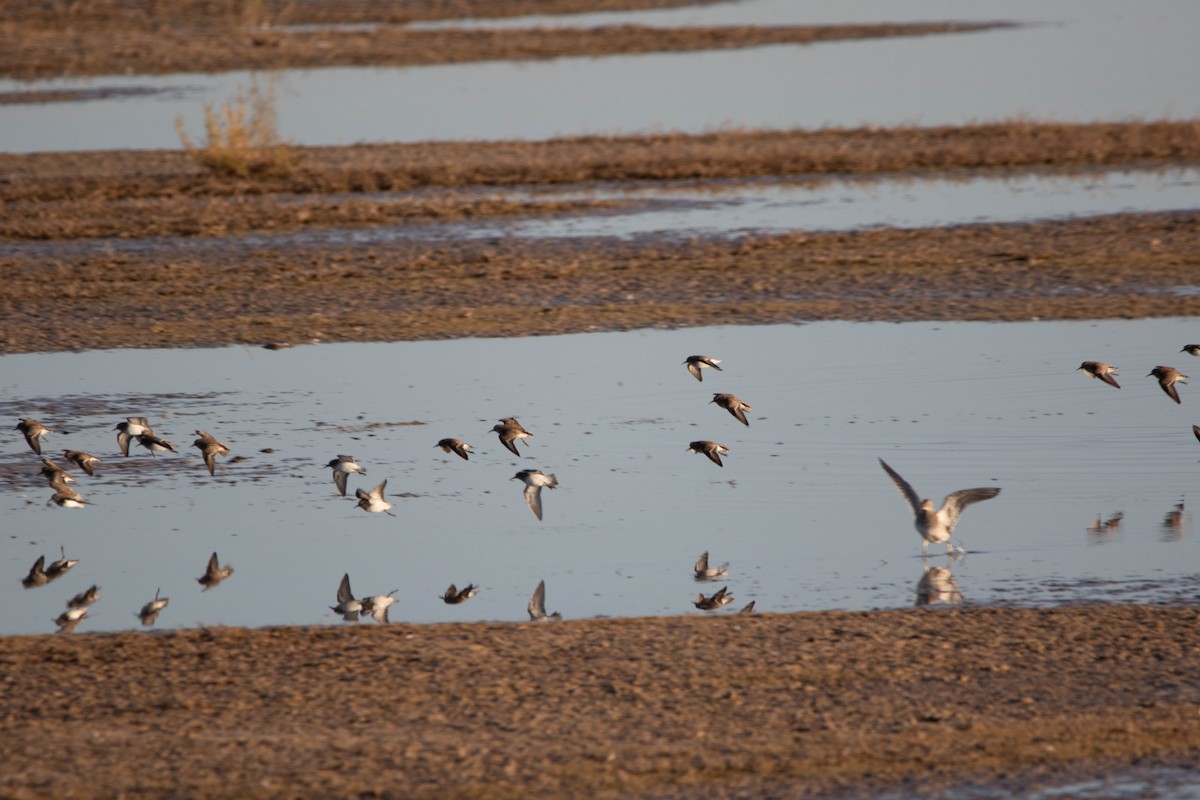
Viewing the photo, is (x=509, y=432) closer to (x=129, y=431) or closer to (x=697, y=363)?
(x=697, y=363)

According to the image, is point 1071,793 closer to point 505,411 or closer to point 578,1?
point 505,411

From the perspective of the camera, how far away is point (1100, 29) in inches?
1559

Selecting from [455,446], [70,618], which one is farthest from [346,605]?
[455,446]

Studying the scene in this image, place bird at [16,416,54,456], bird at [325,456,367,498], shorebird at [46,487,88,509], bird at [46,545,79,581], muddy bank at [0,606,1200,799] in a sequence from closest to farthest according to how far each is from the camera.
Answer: muddy bank at [0,606,1200,799], bird at [46,545,79,581], bird at [325,456,367,498], shorebird at [46,487,88,509], bird at [16,416,54,456]

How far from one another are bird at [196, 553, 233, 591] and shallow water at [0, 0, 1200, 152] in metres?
15.8

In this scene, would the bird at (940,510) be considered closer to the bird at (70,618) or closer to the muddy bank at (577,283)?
the bird at (70,618)

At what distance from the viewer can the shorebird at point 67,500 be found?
33.1 ft

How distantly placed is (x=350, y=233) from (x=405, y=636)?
10.9m

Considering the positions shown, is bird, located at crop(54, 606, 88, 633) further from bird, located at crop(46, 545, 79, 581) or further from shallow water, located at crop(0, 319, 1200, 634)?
bird, located at crop(46, 545, 79, 581)

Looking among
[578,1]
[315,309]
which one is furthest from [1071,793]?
[578,1]

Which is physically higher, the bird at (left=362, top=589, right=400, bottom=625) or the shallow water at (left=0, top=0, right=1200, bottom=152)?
the shallow water at (left=0, top=0, right=1200, bottom=152)

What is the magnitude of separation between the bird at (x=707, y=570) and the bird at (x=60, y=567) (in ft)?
10.4

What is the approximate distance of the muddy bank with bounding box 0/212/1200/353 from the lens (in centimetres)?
1446

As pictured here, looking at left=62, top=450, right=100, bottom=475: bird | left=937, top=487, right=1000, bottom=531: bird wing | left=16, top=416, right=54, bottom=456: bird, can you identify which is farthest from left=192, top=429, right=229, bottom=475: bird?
left=937, top=487, right=1000, bottom=531: bird wing
